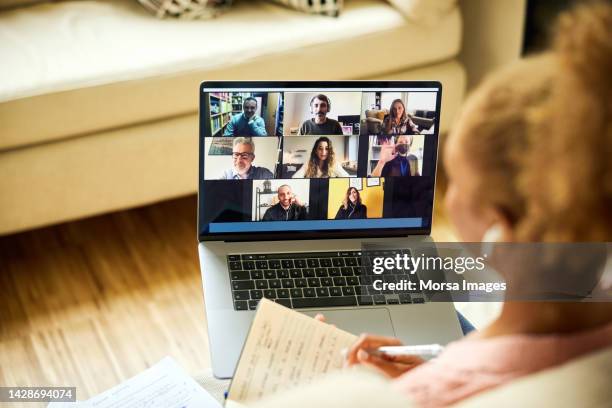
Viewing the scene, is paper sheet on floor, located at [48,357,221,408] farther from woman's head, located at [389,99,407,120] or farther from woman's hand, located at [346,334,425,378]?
woman's head, located at [389,99,407,120]

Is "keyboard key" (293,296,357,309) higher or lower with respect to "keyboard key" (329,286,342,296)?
lower

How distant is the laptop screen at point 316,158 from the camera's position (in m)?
1.23

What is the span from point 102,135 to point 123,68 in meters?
0.17

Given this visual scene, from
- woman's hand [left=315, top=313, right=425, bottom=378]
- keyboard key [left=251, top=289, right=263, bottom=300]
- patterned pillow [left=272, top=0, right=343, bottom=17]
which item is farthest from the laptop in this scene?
patterned pillow [left=272, top=0, right=343, bottom=17]

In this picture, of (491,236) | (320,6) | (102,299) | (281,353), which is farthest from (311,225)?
(320,6)

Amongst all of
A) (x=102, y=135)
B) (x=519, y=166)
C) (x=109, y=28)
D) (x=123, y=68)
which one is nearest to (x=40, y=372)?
(x=102, y=135)

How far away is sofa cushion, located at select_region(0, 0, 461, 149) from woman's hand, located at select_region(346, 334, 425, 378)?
1081 mm

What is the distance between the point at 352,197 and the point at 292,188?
0.09m

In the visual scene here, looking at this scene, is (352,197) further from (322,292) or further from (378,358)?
(378,358)

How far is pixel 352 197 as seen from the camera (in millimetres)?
1279

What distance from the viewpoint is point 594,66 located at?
23.9 inches

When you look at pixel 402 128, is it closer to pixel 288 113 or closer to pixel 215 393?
pixel 288 113

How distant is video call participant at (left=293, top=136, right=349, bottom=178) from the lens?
1254 millimetres

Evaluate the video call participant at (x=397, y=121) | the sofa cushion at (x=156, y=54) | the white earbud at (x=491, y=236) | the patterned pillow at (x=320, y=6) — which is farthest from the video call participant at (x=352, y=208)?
the patterned pillow at (x=320, y=6)
